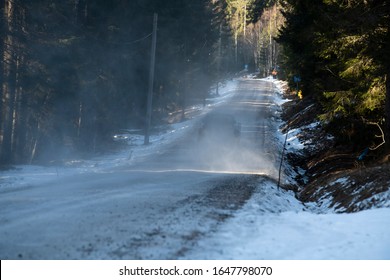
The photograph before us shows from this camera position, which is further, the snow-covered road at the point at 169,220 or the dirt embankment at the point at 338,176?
the dirt embankment at the point at 338,176

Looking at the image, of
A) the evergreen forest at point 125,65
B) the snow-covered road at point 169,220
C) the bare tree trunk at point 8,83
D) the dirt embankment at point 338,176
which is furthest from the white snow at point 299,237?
the bare tree trunk at point 8,83

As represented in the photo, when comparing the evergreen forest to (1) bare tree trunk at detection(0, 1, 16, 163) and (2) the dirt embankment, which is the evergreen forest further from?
(2) the dirt embankment

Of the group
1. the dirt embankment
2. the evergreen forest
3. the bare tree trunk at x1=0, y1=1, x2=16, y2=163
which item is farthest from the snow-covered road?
the evergreen forest

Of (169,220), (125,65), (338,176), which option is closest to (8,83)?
(125,65)

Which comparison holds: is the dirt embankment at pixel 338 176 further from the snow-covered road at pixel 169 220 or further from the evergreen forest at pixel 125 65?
the evergreen forest at pixel 125 65

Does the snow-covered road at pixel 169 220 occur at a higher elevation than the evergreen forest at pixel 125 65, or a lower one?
lower

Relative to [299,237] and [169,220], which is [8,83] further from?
[299,237]

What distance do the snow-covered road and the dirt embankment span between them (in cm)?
95

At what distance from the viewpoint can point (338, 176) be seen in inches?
514

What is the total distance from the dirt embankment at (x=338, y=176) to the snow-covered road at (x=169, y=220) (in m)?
0.95

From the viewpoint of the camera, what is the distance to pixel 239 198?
10.5 m

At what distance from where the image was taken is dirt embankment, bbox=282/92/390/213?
9.87 metres

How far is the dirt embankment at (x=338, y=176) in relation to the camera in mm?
9867
